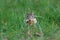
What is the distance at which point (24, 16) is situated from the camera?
19.3 feet

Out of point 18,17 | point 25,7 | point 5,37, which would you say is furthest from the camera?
point 25,7

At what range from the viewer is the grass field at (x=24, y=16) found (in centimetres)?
553

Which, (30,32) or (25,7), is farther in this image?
(25,7)

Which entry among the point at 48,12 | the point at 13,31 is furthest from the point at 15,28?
the point at 48,12

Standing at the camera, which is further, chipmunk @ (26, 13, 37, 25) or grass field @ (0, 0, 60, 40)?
chipmunk @ (26, 13, 37, 25)

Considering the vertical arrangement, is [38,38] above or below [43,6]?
below

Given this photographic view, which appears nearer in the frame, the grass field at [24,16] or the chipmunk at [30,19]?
the grass field at [24,16]

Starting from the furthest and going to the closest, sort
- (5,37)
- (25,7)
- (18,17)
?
1. (25,7)
2. (18,17)
3. (5,37)

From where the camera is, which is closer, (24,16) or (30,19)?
(30,19)

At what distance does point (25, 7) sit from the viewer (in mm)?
6227

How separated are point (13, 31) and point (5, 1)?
3.29 feet

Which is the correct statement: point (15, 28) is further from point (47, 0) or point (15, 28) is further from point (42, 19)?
point (47, 0)

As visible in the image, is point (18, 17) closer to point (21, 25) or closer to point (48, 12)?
point (21, 25)

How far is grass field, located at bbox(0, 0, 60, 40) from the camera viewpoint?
18.1 ft
